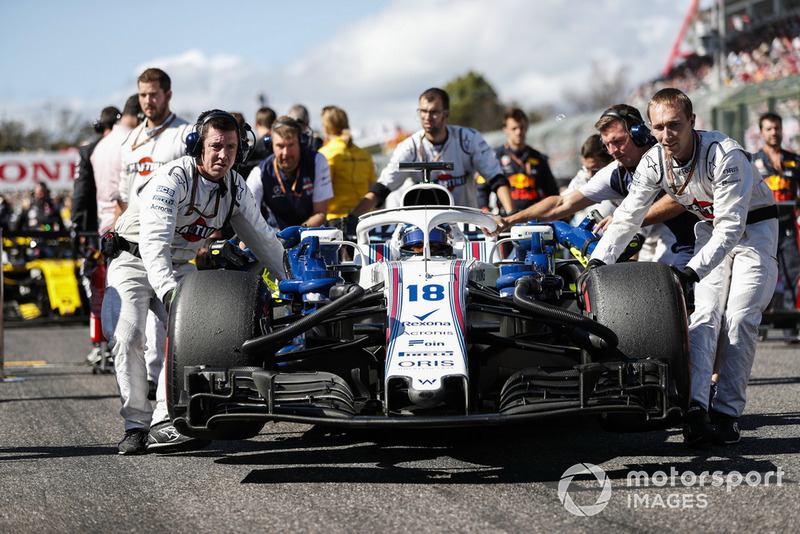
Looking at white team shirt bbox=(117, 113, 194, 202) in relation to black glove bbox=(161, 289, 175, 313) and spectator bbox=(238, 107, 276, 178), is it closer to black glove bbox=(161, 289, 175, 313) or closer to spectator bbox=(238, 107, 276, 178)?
black glove bbox=(161, 289, 175, 313)

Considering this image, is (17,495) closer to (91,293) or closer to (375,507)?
(375,507)

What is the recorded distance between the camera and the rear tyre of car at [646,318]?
4.82 meters

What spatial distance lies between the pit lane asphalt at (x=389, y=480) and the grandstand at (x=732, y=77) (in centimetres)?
304

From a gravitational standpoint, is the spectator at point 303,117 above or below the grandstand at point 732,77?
below

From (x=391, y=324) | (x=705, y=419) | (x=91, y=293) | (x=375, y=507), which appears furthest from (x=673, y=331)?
(x=91, y=293)

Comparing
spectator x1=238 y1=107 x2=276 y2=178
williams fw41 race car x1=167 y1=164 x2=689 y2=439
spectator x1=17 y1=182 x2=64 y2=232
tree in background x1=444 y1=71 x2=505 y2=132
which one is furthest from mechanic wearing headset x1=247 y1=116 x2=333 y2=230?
tree in background x1=444 y1=71 x2=505 y2=132

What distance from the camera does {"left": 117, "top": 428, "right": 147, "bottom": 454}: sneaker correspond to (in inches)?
218

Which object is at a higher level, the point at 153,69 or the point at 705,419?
the point at 153,69

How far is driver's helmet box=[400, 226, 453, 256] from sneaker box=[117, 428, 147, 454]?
1823 millimetres

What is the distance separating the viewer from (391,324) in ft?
15.9

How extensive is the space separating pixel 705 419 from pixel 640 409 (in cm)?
97

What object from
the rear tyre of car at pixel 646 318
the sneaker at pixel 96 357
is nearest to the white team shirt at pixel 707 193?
the rear tyre of car at pixel 646 318

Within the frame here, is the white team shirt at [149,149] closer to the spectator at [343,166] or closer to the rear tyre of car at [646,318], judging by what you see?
the spectator at [343,166]

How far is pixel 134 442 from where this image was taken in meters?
5.55
